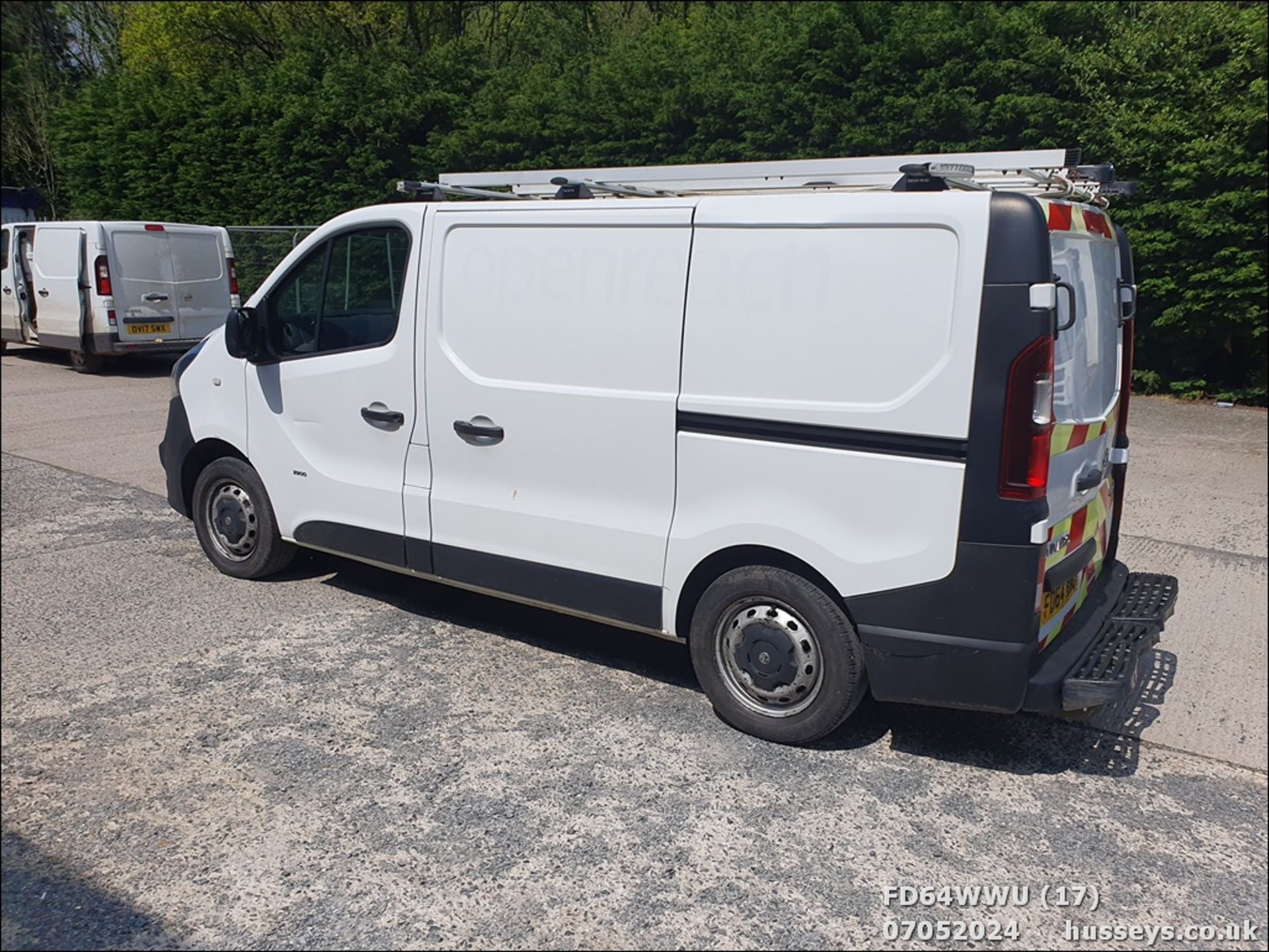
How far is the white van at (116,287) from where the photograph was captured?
1320 cm

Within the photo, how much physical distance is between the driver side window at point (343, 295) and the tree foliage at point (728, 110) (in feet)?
5.17

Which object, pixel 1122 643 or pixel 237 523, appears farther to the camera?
pixel 237 523

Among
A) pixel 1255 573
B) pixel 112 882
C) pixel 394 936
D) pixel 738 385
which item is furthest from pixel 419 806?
pixel 1255 573

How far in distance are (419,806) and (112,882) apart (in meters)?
0.92

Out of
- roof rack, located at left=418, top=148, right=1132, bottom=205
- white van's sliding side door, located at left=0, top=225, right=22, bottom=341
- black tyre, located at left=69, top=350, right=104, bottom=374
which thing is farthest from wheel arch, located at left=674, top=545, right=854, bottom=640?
white van's sliding side door, located at left=0, top=225, right=22, bottom=341

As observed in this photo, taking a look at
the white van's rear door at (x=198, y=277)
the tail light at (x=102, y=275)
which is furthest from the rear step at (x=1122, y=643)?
the tail light at (x=102, y=275)

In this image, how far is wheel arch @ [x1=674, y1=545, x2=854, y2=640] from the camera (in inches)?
155

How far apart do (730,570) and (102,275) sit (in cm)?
1158

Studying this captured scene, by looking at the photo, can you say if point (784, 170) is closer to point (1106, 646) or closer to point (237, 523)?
point (1106, 646)

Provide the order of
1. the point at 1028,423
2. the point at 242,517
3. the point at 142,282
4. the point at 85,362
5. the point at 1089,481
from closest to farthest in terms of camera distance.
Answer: the point at 1028,423 → the point at 1089,481 → the point at 242,517 → the point at 142,282 → the point at 85,362

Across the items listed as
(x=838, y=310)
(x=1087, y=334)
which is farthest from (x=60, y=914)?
(x=1087, y=334)

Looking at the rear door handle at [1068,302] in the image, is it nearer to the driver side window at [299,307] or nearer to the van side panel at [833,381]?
the van side panel at [833,381]

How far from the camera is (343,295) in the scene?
5.16 metres

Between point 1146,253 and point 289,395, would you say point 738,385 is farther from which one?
point 1146,253
